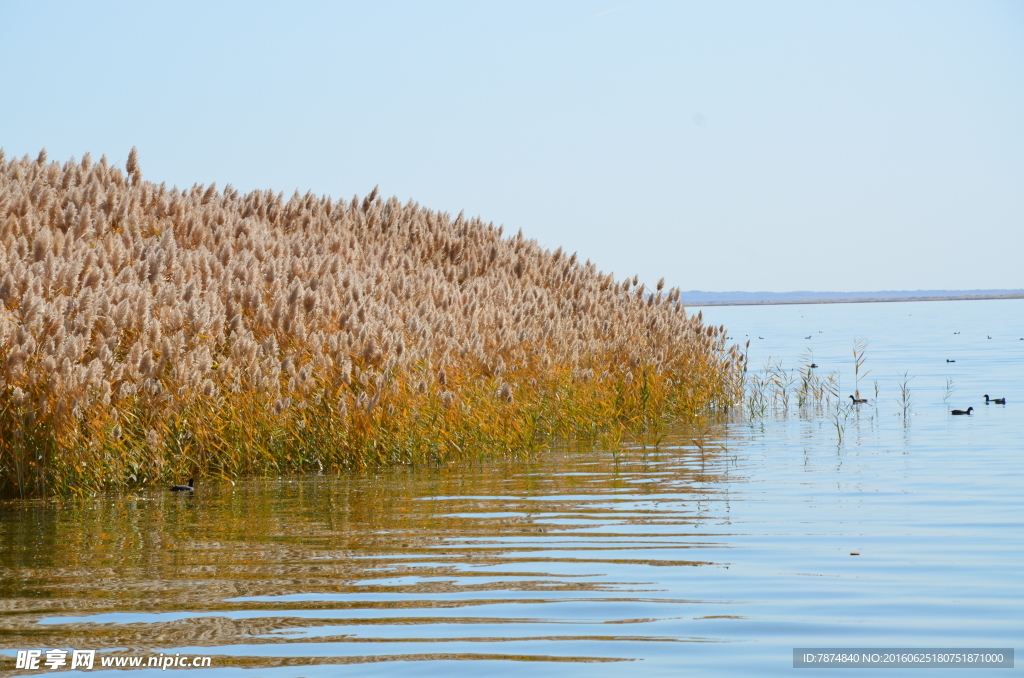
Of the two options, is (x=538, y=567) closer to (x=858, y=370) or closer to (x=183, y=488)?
(x=183, y=488)

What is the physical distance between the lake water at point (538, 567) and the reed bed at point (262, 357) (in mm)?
513

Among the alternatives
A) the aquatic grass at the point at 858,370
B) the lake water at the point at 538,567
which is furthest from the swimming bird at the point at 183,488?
the aquatic grass at the point at 858,370

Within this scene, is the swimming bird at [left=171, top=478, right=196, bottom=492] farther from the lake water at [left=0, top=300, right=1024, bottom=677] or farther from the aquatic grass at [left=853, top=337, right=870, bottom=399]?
the aquatic grass at [left=853, top=337, right=870, bottom=399]

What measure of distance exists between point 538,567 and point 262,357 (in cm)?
550

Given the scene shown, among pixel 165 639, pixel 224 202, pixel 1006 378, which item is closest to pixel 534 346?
pixel 224 202

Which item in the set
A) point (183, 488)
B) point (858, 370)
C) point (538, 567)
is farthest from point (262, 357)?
point (858, 370)

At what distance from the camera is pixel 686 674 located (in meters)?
4.26

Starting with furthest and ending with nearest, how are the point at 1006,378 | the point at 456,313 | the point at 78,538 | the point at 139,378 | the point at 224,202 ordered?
the point at 1006,378 < the point at 224,202 < the point at 456,313 < the point at 139,378 < the point at 78,538

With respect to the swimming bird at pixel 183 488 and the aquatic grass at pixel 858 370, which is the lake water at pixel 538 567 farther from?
the aquatic grass at pixel 858 370

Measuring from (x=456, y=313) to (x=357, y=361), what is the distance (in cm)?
254

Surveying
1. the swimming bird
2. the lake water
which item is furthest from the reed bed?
the lake water

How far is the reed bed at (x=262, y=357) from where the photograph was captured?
9.21 metres

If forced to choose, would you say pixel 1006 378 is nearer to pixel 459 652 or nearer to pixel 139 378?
pixel 139 378

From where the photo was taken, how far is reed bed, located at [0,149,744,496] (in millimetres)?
9211
